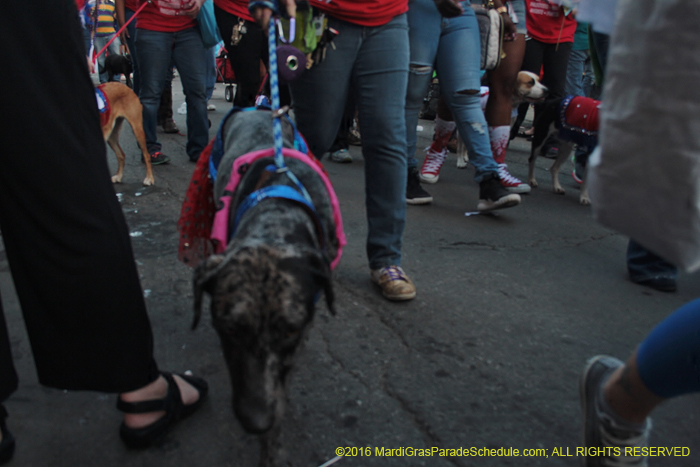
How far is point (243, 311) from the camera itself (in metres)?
1.50

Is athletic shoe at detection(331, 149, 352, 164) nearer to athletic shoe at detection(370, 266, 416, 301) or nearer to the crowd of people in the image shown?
the crowd of people

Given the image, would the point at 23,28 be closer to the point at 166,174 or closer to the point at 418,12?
the point at 418,12

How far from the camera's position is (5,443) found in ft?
5.52

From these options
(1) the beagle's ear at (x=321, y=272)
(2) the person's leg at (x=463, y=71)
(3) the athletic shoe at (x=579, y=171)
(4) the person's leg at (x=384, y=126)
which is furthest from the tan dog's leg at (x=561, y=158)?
(1) the beagle's ear at (x=321, y=272)

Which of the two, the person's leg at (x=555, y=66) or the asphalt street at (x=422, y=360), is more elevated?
the person's leg at (x=555, y=66)

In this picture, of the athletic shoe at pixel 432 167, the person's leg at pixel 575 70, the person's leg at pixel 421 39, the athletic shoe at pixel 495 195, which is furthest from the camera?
the person's leg at pixel 575 70

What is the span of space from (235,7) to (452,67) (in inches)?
94.8

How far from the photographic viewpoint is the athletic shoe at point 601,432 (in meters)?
1.50

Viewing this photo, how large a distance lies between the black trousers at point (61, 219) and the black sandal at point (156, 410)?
12 cm

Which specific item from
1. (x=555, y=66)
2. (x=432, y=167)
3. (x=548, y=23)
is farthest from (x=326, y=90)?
(x=555, y=66)

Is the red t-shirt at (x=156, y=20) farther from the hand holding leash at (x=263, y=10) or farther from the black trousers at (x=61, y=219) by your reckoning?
the black trousers at (x=61, y=219)

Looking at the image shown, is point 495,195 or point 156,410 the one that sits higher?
point 156,410

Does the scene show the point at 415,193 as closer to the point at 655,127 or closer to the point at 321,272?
the point at 321,272

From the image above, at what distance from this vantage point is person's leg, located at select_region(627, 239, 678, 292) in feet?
10.8
